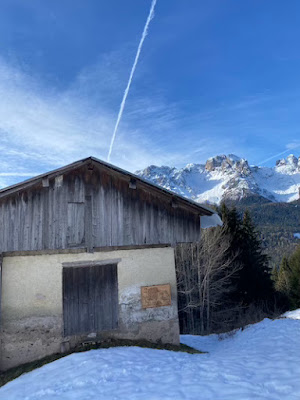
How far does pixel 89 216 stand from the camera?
9.37m

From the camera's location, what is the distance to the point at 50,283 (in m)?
9.13

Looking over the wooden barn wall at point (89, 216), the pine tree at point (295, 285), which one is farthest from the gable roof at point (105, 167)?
the pine tree at point (295, 285)

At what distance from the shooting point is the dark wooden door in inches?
364

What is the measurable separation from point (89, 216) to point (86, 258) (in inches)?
53.4

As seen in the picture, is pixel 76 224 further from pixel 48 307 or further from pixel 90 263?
pixel 48 307

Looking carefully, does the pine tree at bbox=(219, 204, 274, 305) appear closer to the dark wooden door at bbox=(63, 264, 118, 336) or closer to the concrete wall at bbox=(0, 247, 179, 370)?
the concrete wall at bbox=(0, 247, 179, 370)

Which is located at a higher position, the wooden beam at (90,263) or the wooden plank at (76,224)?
the wooden plank at (76,224)

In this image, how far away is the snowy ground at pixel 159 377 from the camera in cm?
520

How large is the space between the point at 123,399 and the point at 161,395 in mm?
644

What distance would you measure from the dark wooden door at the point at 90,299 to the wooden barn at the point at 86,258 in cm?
3

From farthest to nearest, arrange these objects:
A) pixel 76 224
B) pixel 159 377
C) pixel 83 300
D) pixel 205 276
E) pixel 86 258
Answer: pixel 205 276 < pixel 86 258 < pixel 83 300 < pixel 76 224 < pixel 159 377

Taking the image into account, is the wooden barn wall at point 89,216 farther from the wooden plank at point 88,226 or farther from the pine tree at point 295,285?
the pine tree at point 295,285

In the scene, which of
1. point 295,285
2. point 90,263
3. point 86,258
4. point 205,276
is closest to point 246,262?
point 205,276

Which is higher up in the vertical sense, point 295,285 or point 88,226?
point 88,226
